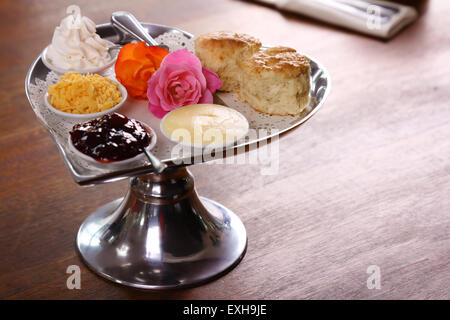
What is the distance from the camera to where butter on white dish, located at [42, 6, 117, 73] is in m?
1.03

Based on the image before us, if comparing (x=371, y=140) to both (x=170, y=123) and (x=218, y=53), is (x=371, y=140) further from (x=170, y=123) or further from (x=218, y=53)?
(x=170, y=123)

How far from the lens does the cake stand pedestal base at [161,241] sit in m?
0.94

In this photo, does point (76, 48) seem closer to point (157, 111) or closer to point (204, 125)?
point (157, 111)

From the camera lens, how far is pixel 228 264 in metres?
0.97

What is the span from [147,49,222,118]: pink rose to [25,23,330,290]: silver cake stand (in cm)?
9

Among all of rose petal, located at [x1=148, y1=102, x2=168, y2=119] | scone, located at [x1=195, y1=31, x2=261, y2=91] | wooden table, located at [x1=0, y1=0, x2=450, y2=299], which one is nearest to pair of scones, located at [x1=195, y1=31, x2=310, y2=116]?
scone, located at [x1=195, y1=31, x2=261, y2=91]

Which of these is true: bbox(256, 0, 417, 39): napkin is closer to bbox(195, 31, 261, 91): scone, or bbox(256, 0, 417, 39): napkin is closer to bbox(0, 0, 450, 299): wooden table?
bbox(0, 0, 450, 299): wooden table

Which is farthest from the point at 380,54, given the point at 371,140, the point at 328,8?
the point at 371,140

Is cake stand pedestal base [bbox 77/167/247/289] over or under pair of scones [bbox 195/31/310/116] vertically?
under

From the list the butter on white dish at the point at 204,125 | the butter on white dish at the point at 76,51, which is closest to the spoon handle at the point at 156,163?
the butter on white dish at the point at 204,125

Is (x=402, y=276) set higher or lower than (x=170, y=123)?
lower

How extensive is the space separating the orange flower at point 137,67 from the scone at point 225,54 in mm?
70

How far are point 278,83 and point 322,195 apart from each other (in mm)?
340

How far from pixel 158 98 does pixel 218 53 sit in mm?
133
